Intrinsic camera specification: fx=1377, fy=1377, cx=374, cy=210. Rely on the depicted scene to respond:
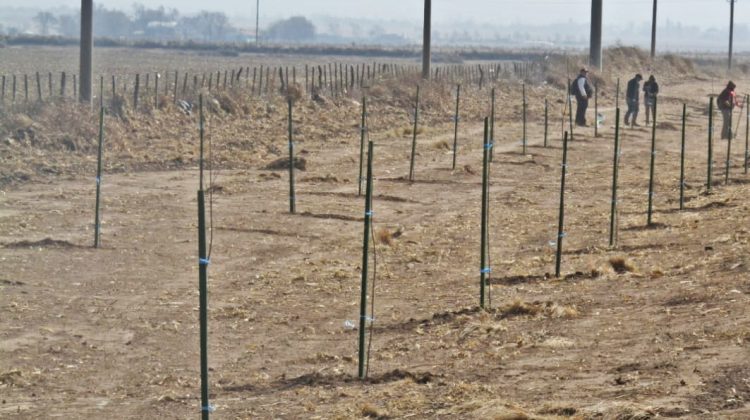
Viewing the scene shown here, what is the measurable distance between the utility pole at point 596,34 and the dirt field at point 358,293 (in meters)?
28.7

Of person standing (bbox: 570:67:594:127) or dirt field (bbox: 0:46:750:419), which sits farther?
person standing (bbox: 570:67:594:127)

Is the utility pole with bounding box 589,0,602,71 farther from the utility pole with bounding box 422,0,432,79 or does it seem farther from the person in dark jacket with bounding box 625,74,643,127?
the person in dark jacket with bounding box 625,74,643,127

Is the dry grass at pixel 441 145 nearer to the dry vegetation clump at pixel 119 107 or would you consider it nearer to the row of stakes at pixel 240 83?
the row of stakes at pixel 240 83

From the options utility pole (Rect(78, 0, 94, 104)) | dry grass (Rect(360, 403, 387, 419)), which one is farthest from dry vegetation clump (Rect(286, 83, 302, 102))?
dry grass (Rect(360, 403, 387, 419))

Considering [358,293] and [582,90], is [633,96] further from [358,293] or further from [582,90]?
[358,293]

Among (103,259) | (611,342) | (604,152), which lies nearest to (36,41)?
(604,152)

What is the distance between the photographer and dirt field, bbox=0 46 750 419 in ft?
33.6

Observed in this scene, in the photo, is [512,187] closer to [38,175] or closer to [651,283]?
[38,175]

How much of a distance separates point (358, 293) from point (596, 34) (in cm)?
4362

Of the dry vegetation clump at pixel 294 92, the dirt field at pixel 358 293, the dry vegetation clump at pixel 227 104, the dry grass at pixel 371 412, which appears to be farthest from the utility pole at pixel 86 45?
the dry grass at pixel 371 412

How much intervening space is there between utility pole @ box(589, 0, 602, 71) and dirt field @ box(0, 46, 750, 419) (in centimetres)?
2869

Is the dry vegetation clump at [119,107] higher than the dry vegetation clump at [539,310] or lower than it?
higher

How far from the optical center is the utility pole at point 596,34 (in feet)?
182

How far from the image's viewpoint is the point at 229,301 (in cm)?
1451
